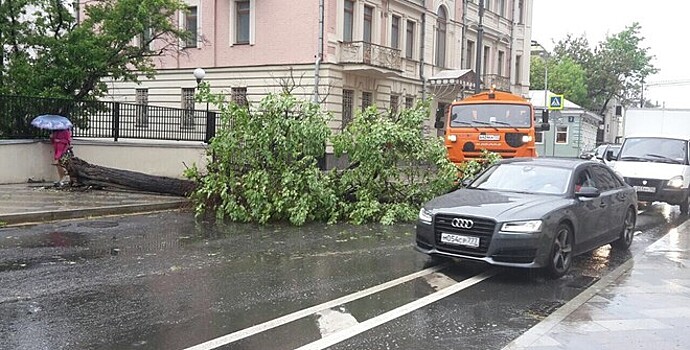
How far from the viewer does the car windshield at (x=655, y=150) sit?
1584cm

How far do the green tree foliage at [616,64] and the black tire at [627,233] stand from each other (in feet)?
191

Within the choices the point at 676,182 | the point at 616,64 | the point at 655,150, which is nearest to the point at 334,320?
the point at 676,182

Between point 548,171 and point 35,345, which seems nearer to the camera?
point 35,345

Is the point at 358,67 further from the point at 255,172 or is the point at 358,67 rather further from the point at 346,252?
the point at 346,252

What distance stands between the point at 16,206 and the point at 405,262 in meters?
7.84

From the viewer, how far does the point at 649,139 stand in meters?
16.7

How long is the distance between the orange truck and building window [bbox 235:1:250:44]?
13.7 m

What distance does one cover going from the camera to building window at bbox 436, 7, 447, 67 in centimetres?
3491

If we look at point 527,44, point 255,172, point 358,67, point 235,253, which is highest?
point 527,44

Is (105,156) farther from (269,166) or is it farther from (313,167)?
(313,167)

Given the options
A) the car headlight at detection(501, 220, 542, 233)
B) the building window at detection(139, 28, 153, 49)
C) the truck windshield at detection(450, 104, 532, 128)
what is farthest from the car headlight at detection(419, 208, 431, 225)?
the building window at detection(139, 28, 153, 49)

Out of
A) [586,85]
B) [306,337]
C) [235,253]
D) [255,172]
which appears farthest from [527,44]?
[306,337]

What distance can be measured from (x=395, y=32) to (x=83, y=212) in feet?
71.8

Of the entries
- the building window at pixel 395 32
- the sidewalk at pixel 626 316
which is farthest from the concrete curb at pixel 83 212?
the building window at pixel 395 32
